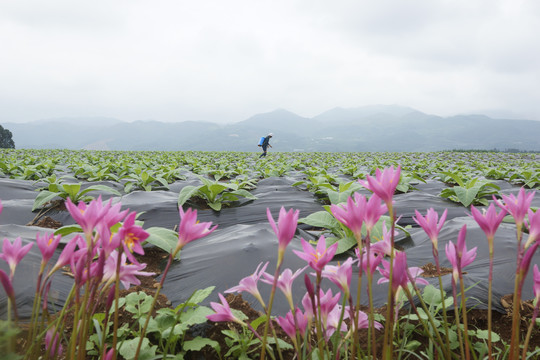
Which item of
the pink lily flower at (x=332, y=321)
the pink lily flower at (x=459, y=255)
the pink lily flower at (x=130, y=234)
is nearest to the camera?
the pink lily flower at (x=130, y=234)

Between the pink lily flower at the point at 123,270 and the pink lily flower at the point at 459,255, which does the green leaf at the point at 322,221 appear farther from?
the pink lily flower at the point at 123,270

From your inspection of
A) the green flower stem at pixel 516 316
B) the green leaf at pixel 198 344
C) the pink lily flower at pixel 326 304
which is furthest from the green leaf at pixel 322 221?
the green flower stem at pixel 516 316

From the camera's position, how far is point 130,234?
60 cm

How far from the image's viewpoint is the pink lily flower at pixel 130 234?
57 cm

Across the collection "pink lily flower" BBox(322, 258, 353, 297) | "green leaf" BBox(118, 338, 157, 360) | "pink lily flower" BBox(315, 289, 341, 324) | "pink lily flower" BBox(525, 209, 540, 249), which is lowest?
"green leaf" BBox(118, 338, 157, 360)

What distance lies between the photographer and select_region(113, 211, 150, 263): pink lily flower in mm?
566

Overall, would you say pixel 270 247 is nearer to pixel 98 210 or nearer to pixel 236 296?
pixel 236 296

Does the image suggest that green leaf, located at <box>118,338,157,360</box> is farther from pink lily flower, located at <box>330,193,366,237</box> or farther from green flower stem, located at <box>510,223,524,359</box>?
green flower stem, located at <box>510,223,524,359</box>

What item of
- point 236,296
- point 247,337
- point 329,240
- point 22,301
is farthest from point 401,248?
point 22,301

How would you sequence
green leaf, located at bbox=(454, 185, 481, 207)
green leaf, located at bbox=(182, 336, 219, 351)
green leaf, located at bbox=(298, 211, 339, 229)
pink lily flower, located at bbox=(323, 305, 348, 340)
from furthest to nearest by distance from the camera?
1. green leaf, located at bbox=(454, 185, 481, 207)
2. green leaf, located at bbox=(298, 211, 339, 229)
3. green leaf, located at bbox=(182, 336, 219, 351)
4. pink lily flower, located at bbox=(323, 305, 348, 340)

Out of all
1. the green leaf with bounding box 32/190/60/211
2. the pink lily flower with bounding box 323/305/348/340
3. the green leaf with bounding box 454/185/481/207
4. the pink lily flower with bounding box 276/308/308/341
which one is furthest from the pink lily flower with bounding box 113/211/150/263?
the green leaf with bounding box 454/185/481/207

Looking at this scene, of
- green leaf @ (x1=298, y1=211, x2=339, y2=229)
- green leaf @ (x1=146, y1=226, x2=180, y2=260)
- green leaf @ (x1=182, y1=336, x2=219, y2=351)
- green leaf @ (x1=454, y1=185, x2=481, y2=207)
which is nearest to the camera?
green leaf @ (x1=182, y1=336, x2=219, y2=351)

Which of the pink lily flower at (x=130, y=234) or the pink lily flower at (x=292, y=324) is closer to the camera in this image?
the pink lily flower at (x=130, y=234)

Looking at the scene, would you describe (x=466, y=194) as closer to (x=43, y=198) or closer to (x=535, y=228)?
(x=535, y=228)
